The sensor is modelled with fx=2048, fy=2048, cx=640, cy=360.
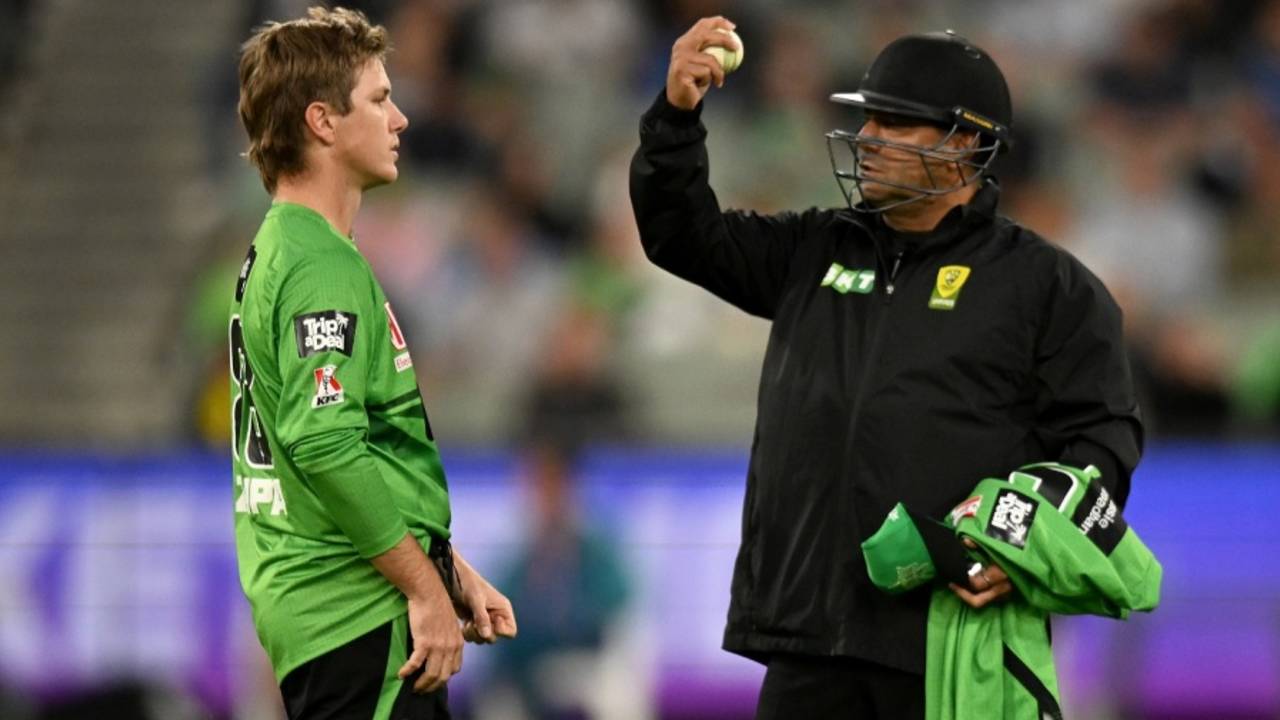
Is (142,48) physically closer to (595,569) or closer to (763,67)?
(763,67)

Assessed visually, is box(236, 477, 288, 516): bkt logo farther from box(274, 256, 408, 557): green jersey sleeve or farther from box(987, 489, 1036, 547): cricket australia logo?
box(987, 489, 1036, 547): cricket australia logo

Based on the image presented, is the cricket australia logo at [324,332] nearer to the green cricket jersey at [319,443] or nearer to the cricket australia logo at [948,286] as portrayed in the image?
the green cricket jersey at [319,443]

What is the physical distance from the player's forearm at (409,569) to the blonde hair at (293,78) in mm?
743

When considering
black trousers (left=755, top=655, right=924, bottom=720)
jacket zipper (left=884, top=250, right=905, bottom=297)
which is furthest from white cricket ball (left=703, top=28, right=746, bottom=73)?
black trousers (left=755, top=655, right=924, bottom=720)

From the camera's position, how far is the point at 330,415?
3.66 m

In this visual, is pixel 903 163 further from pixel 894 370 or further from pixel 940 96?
pixel 894 370

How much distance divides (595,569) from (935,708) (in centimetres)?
360

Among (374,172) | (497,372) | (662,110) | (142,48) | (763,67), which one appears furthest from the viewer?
(142,48)

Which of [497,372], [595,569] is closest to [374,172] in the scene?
[595,569]

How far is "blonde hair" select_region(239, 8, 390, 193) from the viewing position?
3.80m

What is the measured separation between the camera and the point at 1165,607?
752 centimetres

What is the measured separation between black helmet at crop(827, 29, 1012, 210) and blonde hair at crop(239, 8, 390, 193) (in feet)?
→ 3.28

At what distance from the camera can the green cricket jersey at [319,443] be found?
3.68m

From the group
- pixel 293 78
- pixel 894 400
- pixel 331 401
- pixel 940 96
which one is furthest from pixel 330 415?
pixel 940 96
